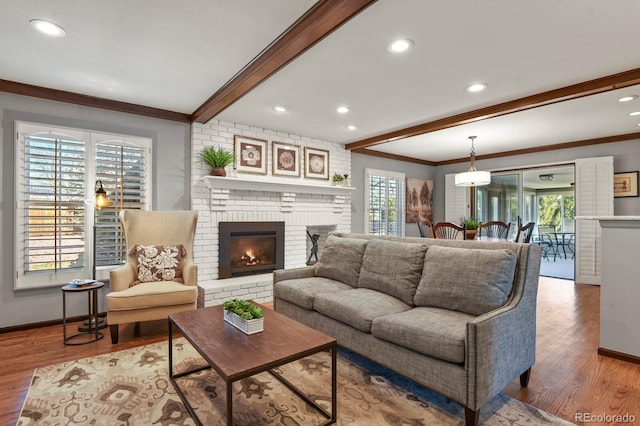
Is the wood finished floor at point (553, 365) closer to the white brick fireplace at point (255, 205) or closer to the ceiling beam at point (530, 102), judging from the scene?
the white brick fireplace at point (255, 205)

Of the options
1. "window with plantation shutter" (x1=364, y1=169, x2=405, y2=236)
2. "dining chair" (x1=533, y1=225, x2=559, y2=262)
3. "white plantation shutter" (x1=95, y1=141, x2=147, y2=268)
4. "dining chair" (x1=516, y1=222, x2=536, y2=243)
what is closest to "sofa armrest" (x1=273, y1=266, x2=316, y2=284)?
"white plantation shutter" (x1=95, y1=141, x2=147, y2=268)

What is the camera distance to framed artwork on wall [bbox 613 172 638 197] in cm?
494

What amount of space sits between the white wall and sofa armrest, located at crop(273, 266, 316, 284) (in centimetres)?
172

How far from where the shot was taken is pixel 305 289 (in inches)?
112


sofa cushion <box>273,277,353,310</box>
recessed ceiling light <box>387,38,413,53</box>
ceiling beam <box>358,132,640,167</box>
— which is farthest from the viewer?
ceiling beam <box>358,132,640,167</box>

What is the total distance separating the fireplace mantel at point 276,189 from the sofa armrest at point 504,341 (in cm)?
327

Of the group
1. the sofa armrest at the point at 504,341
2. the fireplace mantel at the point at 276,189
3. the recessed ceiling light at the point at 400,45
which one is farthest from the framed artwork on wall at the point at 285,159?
the sofa armrest at the point at 504,341

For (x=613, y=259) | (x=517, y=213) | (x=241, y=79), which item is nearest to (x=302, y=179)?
(x=241, y=79)

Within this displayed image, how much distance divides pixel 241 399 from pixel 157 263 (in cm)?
188

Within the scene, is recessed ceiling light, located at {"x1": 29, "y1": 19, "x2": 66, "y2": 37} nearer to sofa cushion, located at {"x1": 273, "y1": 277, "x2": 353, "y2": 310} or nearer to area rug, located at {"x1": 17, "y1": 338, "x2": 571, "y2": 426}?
area rug, located at {"x1": 17, "y1": 338, "x2": 571, "y2": 426}

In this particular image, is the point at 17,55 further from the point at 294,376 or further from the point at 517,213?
the point at 517,213

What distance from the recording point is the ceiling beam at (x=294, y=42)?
6.17ft

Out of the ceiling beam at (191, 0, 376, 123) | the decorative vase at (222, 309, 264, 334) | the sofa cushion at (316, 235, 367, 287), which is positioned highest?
the ceiling beam at (191, 0, 376, 123)

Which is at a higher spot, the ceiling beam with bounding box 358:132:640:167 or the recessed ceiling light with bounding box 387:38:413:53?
the recessed ceiling light with bounding box 387:38:413:53
